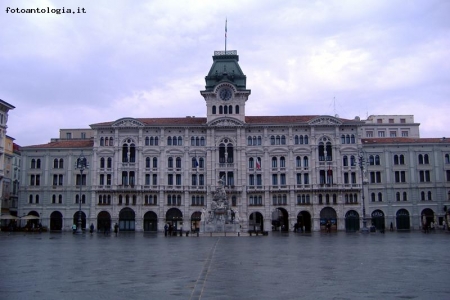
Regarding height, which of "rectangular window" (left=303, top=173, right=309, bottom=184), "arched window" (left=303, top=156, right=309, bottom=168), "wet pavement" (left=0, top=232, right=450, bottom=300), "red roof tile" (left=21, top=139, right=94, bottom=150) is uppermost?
"red roof tile" (left=21, top=139, right=94, bottom=150)

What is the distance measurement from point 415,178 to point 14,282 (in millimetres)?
77030

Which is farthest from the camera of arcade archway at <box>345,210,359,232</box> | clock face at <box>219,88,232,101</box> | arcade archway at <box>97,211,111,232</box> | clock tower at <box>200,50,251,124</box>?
clock face at <box>219,88,232,101</box>

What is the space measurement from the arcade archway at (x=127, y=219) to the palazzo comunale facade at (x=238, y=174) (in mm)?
163

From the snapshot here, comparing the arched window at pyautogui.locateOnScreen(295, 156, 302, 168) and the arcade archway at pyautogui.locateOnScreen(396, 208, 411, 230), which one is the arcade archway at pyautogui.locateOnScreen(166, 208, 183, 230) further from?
the arcade archway at pyautogui.locateOnScreen(396, 208, 411, 230)

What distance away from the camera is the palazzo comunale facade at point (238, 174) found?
82562mm

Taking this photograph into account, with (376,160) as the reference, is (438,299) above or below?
below

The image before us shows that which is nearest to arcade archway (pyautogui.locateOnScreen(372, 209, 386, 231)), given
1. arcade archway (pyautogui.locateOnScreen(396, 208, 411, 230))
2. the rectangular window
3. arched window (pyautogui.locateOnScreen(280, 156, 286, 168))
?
arcade archway (pyautogui.locateOnScreen(396, 208, 411, 230))

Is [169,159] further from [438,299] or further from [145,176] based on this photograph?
[438,299]

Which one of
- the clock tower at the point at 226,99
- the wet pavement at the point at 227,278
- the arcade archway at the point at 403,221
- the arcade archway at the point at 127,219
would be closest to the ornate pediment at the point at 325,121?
the clock tower at the point at 226,99

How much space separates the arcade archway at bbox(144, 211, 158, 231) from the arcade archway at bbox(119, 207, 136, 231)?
194 cm

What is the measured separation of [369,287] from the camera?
1499cm

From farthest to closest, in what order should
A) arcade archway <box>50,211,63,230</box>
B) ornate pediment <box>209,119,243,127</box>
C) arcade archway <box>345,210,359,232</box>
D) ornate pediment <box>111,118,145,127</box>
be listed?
1. arcade archway <box>50,211,63,230</box>
2. ornate pediment <box>111,118,145,127</box>
3. ornate pediment <box>209,119,243,127</box>
4. arcade archway <box>345,210,359,232</box>

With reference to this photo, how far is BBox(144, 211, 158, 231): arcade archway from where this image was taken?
8399 centimetres

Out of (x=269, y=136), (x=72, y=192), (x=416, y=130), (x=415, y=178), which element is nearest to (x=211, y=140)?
(x=269, y=136)
